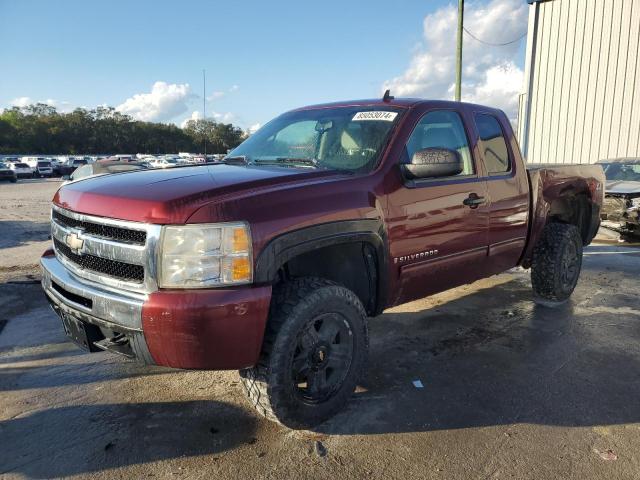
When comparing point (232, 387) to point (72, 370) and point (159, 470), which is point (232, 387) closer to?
point (159, 470)

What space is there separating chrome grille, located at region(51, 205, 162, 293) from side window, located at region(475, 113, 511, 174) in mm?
2802

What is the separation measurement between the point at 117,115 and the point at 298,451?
10357 cm

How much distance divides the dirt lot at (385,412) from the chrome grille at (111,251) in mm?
924

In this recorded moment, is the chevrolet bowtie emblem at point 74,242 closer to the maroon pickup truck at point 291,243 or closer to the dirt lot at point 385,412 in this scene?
the maroon pickup truck at point 291,243

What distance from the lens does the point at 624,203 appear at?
9.20m

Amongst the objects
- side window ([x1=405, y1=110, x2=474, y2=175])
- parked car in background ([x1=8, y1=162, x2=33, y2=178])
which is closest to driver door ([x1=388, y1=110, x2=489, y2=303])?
side window ([x1=405, y1=110, x2=474, y2=175])

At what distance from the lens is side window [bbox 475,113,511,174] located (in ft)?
13.3

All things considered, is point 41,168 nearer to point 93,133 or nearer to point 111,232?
point 111,232

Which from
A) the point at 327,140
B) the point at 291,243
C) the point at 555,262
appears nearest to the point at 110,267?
the point at 291,243

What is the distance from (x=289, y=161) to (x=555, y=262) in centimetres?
310

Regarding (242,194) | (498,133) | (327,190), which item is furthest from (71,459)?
(498,133)

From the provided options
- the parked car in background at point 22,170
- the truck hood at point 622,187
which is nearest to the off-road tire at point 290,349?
the truck hood at point 622,187

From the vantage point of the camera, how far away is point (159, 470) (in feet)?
8.11

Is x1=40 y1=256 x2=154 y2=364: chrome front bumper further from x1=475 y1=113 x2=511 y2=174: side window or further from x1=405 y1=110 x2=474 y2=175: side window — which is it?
x1=475 y1=113 x2=511 y2=174: side window
